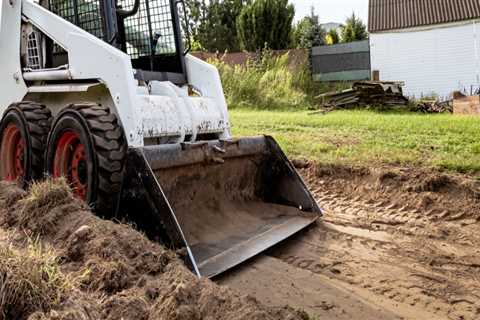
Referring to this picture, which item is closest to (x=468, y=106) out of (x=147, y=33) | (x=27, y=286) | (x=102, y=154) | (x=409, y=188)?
(x=409, y=188)

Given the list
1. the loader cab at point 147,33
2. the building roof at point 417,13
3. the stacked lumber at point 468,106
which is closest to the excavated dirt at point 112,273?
the loader cab at point 147,33

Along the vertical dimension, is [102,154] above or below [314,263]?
above

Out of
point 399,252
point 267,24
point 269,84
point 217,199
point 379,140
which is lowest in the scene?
point 399,252

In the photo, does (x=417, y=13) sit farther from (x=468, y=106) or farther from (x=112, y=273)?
(x=112, y=273)

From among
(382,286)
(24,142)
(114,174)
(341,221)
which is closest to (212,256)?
(114,174)

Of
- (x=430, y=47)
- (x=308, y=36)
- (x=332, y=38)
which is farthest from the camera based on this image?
(x=332, y=38)

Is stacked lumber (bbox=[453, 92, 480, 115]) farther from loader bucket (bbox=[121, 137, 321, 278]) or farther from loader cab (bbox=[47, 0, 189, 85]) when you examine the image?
loader cab (bbox=[47, 0, 189, 85])

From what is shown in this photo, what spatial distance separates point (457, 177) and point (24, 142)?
4526 millimetres

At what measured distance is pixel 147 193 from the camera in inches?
169

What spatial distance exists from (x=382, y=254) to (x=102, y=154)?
2471 millimetres

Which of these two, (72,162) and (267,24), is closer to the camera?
(72,162)

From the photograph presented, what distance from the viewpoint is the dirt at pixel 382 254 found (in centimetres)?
376

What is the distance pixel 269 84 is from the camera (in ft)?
63.9

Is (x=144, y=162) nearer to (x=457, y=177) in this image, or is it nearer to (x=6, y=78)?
(x=6, y=78)
